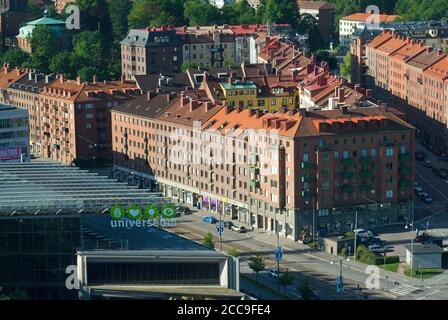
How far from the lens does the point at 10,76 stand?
344 ft

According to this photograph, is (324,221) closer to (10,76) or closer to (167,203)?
(167,203)

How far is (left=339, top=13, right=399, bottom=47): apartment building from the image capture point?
14062 centimetres

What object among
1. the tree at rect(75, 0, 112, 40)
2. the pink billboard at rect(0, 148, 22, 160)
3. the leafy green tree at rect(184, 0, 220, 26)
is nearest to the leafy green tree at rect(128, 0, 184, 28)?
the leafy green tree at rect(184, 0, 220, 26)

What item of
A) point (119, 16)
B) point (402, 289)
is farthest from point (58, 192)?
point (119, 16)

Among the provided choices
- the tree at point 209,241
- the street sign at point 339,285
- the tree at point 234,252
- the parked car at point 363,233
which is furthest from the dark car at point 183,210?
the street sign at point 339,285

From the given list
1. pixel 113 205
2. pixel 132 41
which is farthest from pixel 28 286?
pixel 132 41

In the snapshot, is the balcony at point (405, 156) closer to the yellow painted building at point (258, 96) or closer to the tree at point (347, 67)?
the yellow painted building at point (258, 96)

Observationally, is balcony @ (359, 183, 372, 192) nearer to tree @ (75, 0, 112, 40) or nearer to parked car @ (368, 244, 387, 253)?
parked car @ (368, 244, 387, 253)

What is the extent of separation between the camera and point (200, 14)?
138 meters

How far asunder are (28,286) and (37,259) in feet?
3.89

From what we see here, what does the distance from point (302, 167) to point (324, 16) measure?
8524 centimetres

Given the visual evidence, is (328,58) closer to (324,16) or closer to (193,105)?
(324,16)

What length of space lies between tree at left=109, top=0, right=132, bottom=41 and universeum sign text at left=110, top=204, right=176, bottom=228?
285 ft
